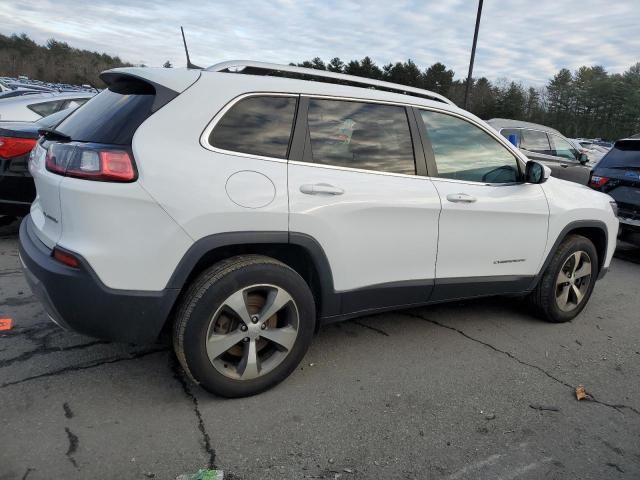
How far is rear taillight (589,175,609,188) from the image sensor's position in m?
7.06

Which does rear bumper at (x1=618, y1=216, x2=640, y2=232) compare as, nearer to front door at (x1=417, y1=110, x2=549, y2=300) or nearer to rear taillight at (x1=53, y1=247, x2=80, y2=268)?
front door at (x1=417, y1=110, x2=549, y2=300)

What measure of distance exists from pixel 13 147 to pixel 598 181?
7529mm

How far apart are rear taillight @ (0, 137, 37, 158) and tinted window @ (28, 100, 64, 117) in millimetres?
1281

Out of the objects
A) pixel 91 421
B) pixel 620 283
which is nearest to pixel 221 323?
pixel 91 421

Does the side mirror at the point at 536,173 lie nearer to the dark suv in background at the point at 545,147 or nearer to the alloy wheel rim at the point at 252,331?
the alloy wheel rim at the point at 252,331

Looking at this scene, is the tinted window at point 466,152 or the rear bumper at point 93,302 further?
the tinted window at point 466,152

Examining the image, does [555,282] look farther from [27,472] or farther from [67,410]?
[27,472]

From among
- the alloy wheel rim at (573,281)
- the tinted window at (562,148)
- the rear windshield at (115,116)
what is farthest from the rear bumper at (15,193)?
the tinted window at (562,148)

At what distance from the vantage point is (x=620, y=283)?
5.72 meters

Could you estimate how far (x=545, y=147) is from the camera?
11.0 m

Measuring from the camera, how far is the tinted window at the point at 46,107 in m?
6.02

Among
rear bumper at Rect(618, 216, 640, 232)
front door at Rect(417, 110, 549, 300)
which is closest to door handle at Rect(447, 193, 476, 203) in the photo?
front door at Rect(417, 110, 549, 300)

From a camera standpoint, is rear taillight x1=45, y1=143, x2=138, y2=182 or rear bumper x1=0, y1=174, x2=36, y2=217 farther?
rear bumper x1=0, y1=174, x2=36, y2=217

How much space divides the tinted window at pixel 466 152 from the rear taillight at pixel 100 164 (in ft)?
6.50
